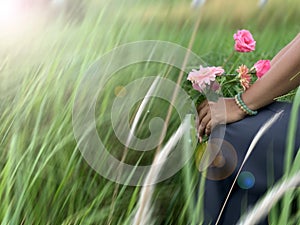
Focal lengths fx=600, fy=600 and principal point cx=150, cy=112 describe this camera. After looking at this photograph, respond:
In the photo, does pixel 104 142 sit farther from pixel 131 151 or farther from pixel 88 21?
pixel 88 21

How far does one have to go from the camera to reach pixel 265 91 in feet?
2.85

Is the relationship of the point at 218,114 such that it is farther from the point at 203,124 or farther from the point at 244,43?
the point at 244,43

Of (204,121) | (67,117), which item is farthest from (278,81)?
(67,117)

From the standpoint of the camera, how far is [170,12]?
1.63m

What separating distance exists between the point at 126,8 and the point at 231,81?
0.36 meters

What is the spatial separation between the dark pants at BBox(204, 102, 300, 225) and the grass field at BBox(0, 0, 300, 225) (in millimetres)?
61

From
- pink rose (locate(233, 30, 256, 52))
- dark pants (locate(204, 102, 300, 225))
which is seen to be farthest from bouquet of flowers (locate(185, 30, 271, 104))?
dark pants (locate(204, 102, 300, 225))

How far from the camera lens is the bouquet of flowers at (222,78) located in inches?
39.9

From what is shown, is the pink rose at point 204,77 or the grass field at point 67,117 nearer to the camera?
the grass field at point 67,117

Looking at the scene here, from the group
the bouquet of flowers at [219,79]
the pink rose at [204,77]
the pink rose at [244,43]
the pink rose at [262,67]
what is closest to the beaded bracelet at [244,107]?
the bouquet of flowers at [219,79]

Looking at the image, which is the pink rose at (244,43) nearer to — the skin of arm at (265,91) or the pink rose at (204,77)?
the pink rose at (204,77)

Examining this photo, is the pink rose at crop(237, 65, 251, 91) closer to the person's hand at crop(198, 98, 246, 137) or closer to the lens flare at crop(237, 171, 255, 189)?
the person's hand at crop(198, 98, 246, 137)

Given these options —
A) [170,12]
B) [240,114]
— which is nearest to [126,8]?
[170,12]

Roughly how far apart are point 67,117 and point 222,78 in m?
0.34
